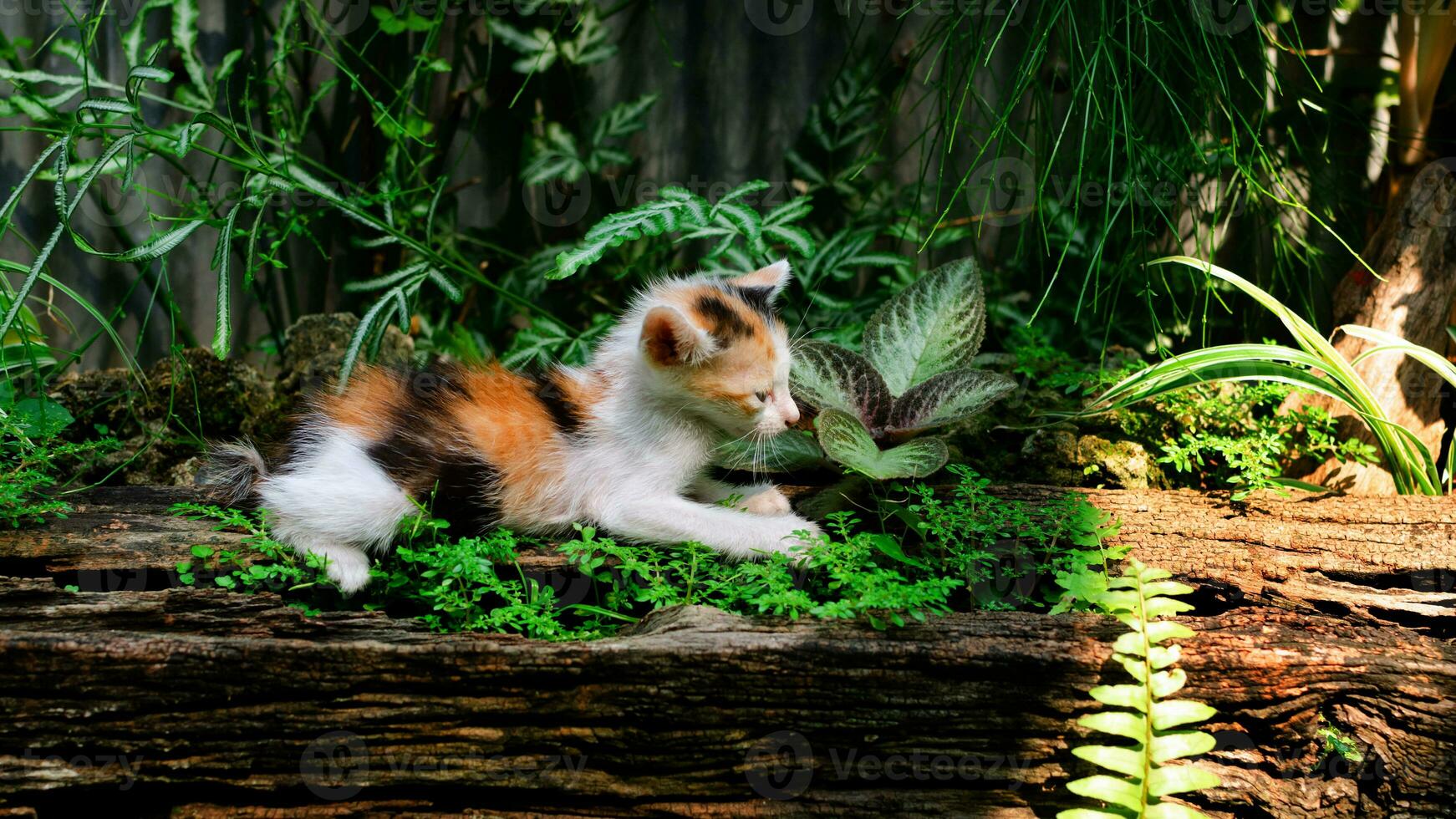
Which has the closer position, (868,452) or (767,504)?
(868,452)

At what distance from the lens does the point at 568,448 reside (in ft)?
9.04

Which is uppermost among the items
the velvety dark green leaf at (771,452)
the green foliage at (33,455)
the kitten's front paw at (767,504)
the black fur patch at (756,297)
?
the black fur patch at (756,297)

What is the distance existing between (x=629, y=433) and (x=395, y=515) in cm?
70

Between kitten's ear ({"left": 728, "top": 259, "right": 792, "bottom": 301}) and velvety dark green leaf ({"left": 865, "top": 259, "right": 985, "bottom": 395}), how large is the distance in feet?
1.14

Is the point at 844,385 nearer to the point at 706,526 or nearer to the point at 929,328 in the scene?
the point at 929,328

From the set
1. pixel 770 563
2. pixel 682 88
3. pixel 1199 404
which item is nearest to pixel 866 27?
pixel 682 88

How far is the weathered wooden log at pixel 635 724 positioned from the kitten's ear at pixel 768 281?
120 cm

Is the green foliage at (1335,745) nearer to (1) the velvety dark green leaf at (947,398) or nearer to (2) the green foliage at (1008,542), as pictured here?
(2) the green foliage at (1008,542)

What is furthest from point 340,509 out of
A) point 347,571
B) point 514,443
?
point 514,443

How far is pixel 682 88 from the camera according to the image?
4641 millimetres

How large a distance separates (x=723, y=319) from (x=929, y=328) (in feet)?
2.68

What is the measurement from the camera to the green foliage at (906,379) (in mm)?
2615

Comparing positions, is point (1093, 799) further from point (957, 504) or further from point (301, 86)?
point (301, 86)

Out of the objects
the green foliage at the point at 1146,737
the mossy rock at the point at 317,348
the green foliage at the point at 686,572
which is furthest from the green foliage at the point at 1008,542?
the mossy rock at the point at 317,348
